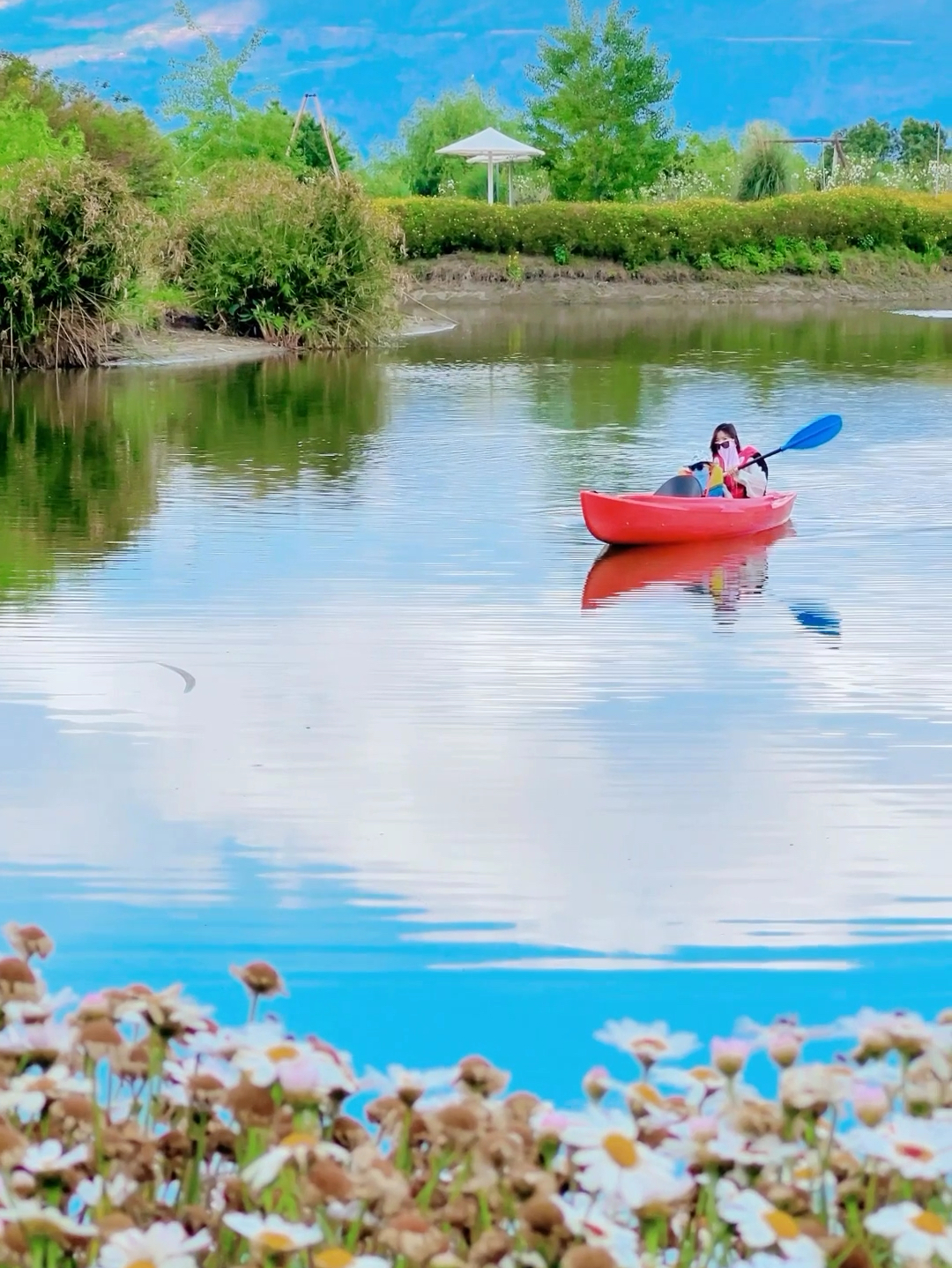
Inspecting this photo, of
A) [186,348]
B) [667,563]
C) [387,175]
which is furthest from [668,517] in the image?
[387,175]

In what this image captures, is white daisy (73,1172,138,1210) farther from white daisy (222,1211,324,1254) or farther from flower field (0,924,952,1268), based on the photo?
white daisy (222,1211,324,1254)

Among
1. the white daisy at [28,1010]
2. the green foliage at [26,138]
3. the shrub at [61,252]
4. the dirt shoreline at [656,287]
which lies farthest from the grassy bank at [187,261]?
the white daisy at [28,1010]

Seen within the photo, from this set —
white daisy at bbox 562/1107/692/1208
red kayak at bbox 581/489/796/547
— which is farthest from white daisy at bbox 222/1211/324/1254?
red kayak at bbox 581/489/796/547

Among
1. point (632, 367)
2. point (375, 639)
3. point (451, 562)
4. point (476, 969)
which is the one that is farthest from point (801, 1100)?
point (632, 367)

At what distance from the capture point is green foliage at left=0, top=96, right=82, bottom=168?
89.1 feet

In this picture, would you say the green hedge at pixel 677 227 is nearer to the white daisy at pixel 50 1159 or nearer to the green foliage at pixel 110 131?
the green foliage at pixel 110 131

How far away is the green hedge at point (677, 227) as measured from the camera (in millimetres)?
45062

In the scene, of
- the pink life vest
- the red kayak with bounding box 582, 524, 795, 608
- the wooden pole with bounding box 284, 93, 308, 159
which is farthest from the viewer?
the wooden pole with bounding box 284, 93, 308, 159

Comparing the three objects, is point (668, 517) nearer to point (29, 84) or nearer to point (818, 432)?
point (818, 432)

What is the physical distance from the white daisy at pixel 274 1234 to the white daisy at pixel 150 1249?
56mm

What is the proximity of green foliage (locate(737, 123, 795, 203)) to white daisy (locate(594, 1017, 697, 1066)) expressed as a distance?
52.4 metres

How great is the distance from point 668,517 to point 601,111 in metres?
49.5

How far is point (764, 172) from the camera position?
54000mm

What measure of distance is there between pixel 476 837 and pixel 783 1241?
3.76 meters
